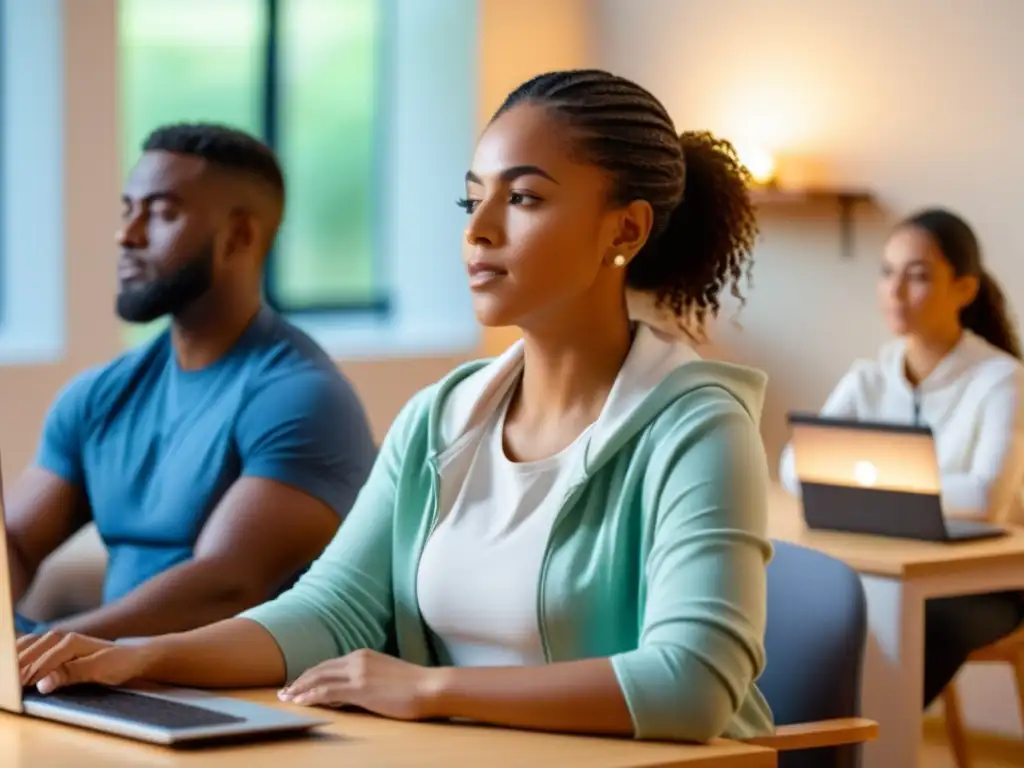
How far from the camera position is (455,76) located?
607 centimetres

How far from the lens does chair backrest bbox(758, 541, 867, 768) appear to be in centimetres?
201

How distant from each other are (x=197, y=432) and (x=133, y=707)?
1.12 meters

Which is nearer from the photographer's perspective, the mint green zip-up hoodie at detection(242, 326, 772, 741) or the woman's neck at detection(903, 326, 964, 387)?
the mint green zip-up hoodie at detection(242, 326, 772, 741)

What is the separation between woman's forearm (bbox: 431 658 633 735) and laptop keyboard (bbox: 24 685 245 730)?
0.20 m

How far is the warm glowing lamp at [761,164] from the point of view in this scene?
18.2ft

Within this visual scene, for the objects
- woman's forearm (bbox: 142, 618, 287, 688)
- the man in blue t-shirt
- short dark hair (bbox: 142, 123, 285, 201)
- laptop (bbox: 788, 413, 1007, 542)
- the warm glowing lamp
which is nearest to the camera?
woman's forearm (bbox: 142, 618, 287, 688)

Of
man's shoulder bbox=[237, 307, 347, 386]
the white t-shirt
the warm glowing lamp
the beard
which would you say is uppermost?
the warm glowing lamp

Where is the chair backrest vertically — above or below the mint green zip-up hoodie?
below

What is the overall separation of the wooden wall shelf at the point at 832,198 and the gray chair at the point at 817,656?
3.41 m

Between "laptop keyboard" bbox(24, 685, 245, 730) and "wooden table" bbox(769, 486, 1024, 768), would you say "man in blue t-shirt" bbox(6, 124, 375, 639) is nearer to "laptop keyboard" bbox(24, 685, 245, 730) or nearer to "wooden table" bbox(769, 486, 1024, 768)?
"laptop keyboard" bbox(24, 685, 245, 730)

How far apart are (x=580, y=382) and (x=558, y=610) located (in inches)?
10.0

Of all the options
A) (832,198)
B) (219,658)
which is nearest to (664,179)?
(219,658)

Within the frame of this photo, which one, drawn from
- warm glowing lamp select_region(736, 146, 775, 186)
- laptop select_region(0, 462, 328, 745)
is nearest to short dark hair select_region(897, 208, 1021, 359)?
warm glowing lamp select_region(736, 146, 775, 186)

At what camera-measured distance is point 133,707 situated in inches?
63.0
